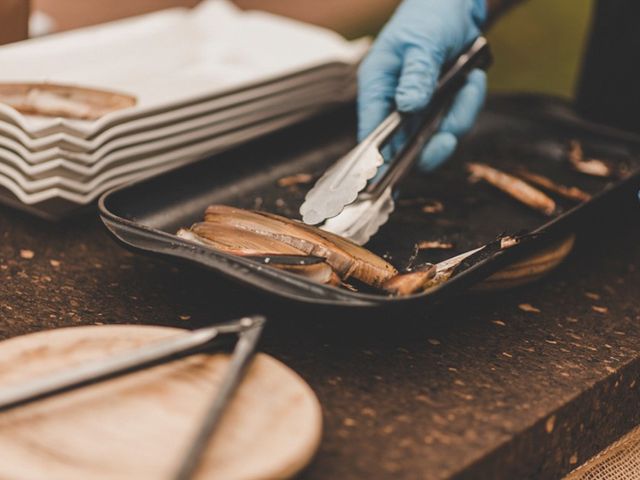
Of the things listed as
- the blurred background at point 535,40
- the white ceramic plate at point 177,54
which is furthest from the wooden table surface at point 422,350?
the blurred background at point 535,40

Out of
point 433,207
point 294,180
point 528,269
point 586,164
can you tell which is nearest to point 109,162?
point 294,180

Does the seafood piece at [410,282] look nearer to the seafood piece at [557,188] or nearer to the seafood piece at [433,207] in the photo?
the seafood piece at [433,207]

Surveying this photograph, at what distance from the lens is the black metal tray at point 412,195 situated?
908mm

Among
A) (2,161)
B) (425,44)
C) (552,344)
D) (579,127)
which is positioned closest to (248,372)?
(552,344)

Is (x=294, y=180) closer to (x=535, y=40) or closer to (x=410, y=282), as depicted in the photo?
(x=410, y=282)

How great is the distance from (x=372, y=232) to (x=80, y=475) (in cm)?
60

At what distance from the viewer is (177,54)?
1.74 metres

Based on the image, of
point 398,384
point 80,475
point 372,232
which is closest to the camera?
point 80,475

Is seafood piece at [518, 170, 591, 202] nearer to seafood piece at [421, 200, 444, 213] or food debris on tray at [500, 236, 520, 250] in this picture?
seafood piece at [421, 200, 444, 213]

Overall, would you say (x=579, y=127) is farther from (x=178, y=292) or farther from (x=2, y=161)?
(x=2, y=161)

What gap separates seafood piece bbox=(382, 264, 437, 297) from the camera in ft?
2.98

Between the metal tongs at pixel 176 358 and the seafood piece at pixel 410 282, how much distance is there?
7.1 inches

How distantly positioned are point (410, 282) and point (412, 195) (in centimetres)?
47

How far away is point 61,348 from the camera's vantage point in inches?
32.4
